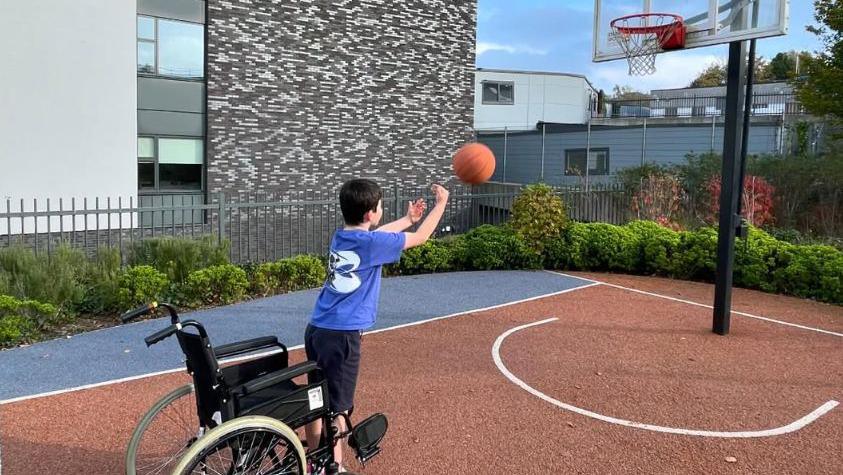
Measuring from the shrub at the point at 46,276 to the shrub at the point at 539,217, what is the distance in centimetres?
719

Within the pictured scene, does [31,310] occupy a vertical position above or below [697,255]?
below

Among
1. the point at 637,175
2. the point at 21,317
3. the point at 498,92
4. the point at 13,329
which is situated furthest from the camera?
the point at 498,92

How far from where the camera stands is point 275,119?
17844 millimetres

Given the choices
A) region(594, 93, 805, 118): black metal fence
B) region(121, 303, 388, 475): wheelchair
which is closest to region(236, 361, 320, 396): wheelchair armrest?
region(121, 303, 388, 475): wheelchair

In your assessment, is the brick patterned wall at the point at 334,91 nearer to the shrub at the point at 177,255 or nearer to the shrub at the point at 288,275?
the shrub at the point at 177,255

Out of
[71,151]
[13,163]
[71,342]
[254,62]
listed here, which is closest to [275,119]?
[254,62]

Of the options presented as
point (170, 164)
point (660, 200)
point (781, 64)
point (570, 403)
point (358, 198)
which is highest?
point (781, 64)

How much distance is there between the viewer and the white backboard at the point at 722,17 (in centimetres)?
707

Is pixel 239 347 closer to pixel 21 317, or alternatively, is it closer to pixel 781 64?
pixel 21 317

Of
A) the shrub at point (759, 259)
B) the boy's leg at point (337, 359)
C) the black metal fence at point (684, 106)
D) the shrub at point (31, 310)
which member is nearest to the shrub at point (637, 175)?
the shrub at point (759, 259)

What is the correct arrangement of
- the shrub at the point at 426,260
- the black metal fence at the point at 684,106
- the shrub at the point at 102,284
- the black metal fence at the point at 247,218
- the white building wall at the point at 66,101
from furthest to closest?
the black metal fence at the point at 684,106 → the black metal fence at the point at 247,218 → the white building wall at the point at 66,101 → the shrub at the point at 426,260 → the shrub at the point at 102,284

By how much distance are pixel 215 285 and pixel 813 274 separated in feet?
28.0

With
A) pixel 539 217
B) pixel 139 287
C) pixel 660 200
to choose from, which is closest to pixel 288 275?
pixel 139 287

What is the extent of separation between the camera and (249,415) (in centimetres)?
343
